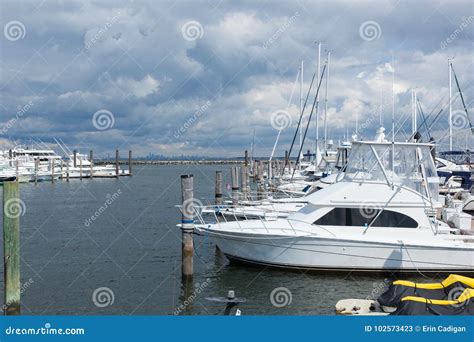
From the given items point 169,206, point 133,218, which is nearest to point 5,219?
point 133,218

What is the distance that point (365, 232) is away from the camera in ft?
56.4

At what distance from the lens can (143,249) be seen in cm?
2317

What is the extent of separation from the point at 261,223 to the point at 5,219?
28.9 feet

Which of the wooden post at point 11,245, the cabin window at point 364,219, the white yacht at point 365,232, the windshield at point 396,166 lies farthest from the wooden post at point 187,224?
the windshield at point 396,166

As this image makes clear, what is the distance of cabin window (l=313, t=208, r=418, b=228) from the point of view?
56.9 ft

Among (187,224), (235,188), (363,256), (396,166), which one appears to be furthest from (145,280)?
(235,188)

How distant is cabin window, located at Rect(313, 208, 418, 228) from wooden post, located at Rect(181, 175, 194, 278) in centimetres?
430

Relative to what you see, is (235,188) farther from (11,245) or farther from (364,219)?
(11,245)

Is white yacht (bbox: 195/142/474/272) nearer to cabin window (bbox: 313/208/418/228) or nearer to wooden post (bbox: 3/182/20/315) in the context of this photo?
cabin window (bbox: 313/208/418/228)

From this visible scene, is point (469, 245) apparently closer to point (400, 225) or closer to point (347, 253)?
point (400, 225)

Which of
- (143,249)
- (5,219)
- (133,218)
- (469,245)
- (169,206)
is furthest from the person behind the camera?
(169,206)

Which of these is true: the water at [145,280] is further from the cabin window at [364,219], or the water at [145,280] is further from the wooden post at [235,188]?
the wooden post at [235,188]

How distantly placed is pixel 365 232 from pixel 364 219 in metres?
0.43

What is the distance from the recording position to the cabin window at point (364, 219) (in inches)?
682
